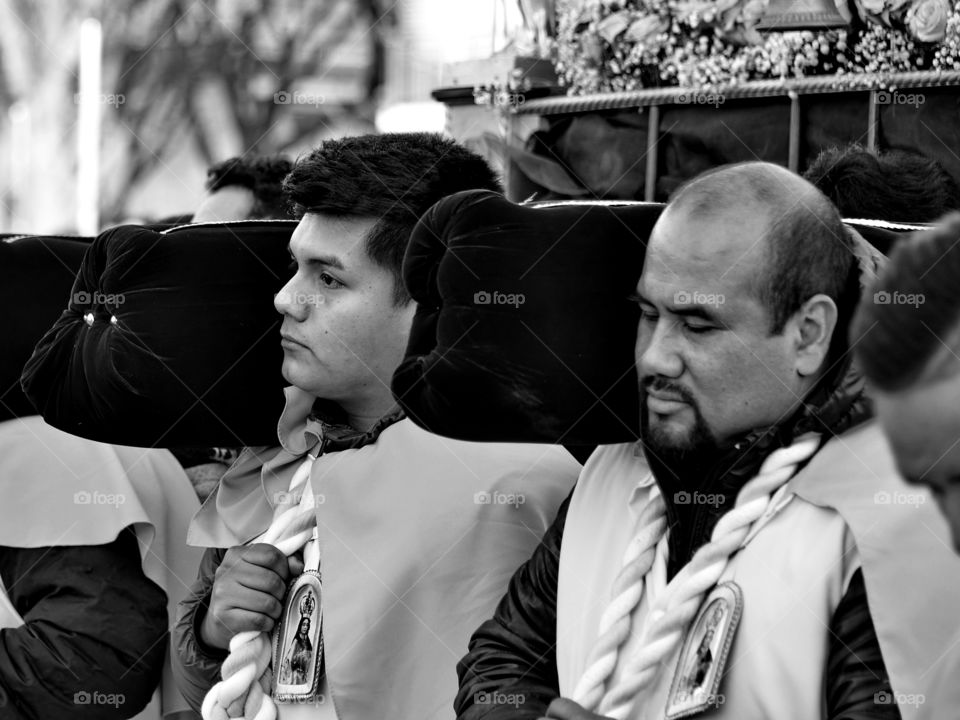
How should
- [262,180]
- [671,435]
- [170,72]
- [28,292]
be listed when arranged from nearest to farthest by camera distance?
[671,435]
[28,292]
[262,180]
[170,72]

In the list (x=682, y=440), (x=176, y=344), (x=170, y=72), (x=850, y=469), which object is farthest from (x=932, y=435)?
(x=170, y=72)

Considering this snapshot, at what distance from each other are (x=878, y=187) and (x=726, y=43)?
1842 mm

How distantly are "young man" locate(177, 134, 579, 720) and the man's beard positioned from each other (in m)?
0.49

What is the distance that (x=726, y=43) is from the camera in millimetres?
4406

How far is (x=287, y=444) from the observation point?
8.91ft

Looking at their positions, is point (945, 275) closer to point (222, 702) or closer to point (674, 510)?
point (674, 510)

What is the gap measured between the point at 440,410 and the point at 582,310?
10.0 inches

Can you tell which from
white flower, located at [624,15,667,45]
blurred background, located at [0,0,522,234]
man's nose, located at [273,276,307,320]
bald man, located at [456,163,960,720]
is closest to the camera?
bald man, located at [456,163,960,720]

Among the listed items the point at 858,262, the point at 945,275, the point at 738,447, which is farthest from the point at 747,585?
the point at 945,275

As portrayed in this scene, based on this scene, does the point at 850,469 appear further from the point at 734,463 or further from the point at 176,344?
the point at 176,344

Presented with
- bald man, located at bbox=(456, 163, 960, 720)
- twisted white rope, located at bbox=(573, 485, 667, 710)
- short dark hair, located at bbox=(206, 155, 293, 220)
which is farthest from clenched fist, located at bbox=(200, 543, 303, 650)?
short dark hair, located at bbox=(206, 155, 293, 220)

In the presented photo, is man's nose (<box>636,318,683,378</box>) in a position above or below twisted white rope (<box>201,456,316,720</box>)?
above

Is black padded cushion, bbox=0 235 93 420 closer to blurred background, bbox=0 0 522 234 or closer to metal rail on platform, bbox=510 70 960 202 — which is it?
metal rail on platform, bbox=510 70 960 202

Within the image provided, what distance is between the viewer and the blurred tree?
12.4 m
